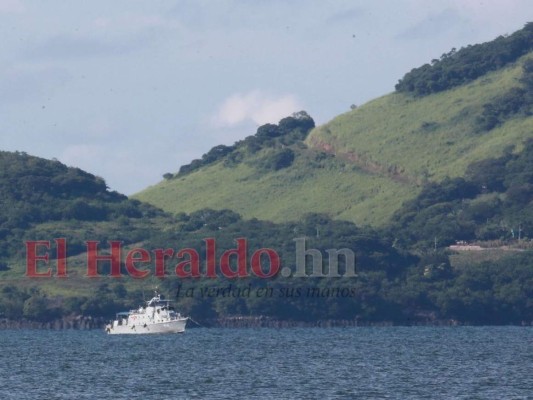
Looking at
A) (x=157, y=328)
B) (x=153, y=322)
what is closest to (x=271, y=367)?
(x=153, y=322)

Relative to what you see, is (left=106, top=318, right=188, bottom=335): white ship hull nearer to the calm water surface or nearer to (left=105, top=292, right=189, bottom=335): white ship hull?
(left=105, top=292, right=189, bottom=335): white ship hull

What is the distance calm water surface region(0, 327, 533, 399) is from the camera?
97.6m

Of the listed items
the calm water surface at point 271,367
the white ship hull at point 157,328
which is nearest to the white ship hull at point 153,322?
the white ship hull at point 157,328

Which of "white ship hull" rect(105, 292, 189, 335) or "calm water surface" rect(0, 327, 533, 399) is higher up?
"white ship hull" rect(105, 292, 189, 335)

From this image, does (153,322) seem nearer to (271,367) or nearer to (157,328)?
(157,328)

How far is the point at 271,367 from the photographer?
121 m

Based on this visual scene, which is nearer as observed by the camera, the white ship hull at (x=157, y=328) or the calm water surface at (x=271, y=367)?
Result: the calm water surface at (x=271, y=367)

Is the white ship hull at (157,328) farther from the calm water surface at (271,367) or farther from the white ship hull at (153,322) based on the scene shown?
the calm water surface at (271,367)

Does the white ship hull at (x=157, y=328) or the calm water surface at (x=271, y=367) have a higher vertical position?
the white ship hull at (x=157, y=328)

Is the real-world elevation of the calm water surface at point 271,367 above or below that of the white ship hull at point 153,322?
below

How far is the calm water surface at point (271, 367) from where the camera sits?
320 feet

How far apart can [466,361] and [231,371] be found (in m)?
21.3

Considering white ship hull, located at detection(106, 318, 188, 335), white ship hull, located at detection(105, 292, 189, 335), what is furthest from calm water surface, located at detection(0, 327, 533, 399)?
white ship hull, located at detection(106, 318, 188, 335)

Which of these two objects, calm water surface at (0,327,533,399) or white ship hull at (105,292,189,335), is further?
white ship hull at (105,292,189,335)
